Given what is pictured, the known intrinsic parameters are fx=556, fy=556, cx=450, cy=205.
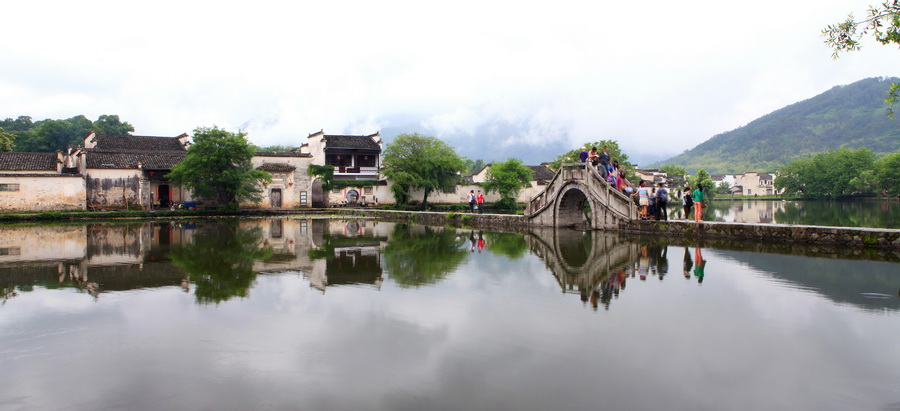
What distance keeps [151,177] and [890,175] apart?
237 feet

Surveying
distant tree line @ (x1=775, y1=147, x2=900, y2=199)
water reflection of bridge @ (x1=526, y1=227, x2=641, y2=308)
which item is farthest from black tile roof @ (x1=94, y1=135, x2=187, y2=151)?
distant tree line @ (x1=775, y1=147, x2=900, y2=199)

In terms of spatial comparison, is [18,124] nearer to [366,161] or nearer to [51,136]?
[51,136]

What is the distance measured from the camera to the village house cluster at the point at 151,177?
112 feet

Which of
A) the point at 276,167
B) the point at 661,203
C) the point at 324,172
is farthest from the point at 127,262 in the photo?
the point at 324,172

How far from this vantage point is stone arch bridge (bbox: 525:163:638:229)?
18797 millimetres

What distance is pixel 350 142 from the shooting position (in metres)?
50.0

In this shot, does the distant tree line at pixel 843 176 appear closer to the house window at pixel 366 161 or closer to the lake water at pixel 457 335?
the house window at pixel 366 161

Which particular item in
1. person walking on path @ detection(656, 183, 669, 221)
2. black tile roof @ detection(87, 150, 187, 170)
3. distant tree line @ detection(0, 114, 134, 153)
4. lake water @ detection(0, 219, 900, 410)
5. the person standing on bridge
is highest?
distant tree line @ detection(0, 114, 134, 153)

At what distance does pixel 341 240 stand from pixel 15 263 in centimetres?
832

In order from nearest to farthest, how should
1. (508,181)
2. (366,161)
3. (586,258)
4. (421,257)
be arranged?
1. (586,258)
2. (421,257)
3. (508,181)
4. (366,161)

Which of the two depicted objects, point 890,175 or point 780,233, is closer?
point 780,233

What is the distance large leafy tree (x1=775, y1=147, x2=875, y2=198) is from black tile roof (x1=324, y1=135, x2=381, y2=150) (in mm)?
56471

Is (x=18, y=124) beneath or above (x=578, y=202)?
above

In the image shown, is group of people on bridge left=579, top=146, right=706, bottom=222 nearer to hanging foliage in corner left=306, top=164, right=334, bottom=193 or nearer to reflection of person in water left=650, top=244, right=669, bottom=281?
reflection of person in water left=650, top=244, right=669, bottom=281
